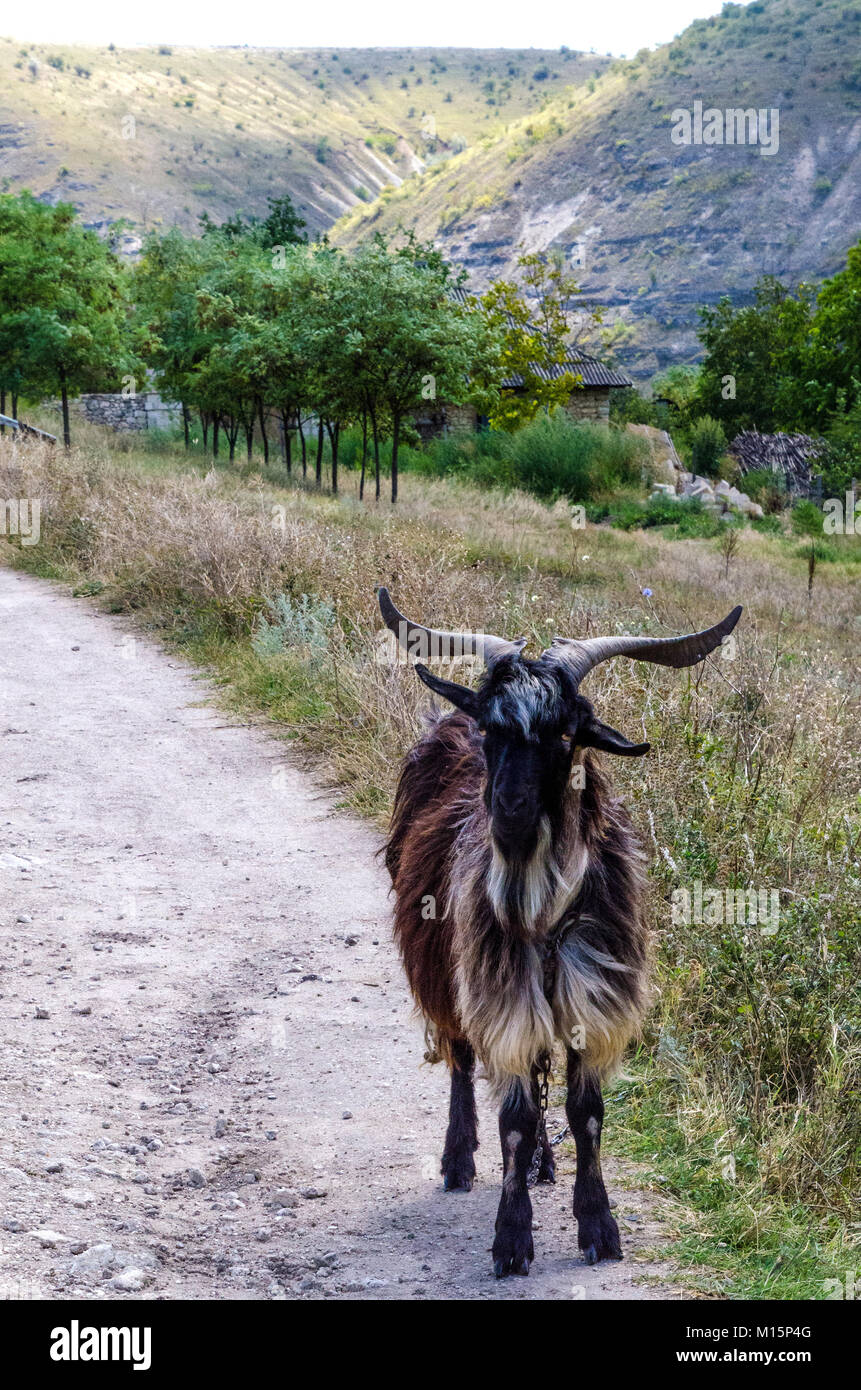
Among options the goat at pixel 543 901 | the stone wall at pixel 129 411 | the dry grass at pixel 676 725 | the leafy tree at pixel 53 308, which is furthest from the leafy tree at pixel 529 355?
the goat at pixel 543 901

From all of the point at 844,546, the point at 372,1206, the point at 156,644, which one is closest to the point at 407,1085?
the point at 372,1206

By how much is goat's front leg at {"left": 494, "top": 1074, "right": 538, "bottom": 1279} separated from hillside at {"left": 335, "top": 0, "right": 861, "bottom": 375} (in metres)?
91.1

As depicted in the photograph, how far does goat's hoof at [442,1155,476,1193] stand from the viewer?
4.09m

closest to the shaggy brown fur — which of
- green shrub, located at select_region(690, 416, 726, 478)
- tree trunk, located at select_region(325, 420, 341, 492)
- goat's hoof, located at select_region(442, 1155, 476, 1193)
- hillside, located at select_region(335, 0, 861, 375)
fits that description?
goat's hoof, located at select_region(442, 1155, 476, 1193)

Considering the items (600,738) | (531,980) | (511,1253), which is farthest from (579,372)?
(511,1253)

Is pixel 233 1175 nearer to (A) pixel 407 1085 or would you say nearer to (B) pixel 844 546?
(A) pixel 407 1085

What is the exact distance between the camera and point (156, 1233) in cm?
368

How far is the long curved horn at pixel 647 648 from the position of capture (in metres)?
3.51

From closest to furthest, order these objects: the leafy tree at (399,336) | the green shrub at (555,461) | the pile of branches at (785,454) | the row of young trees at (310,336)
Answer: the leafy tree at (399,336) → the row of young trees at (310,336) → the green shrub at (555,461) → the pile of branches at (785,454)

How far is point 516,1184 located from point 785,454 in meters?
39.7

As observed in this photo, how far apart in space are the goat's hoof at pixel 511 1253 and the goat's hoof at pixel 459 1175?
0.57m

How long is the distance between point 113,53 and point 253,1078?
20523cm

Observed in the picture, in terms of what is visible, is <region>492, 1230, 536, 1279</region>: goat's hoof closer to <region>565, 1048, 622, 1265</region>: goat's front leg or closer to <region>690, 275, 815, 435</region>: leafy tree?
<region>565, 1048, 622, 1265</region>: goat's front leg

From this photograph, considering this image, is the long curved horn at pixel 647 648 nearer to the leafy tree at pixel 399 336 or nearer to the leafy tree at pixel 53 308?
the leafy tree at pixel 399 336
